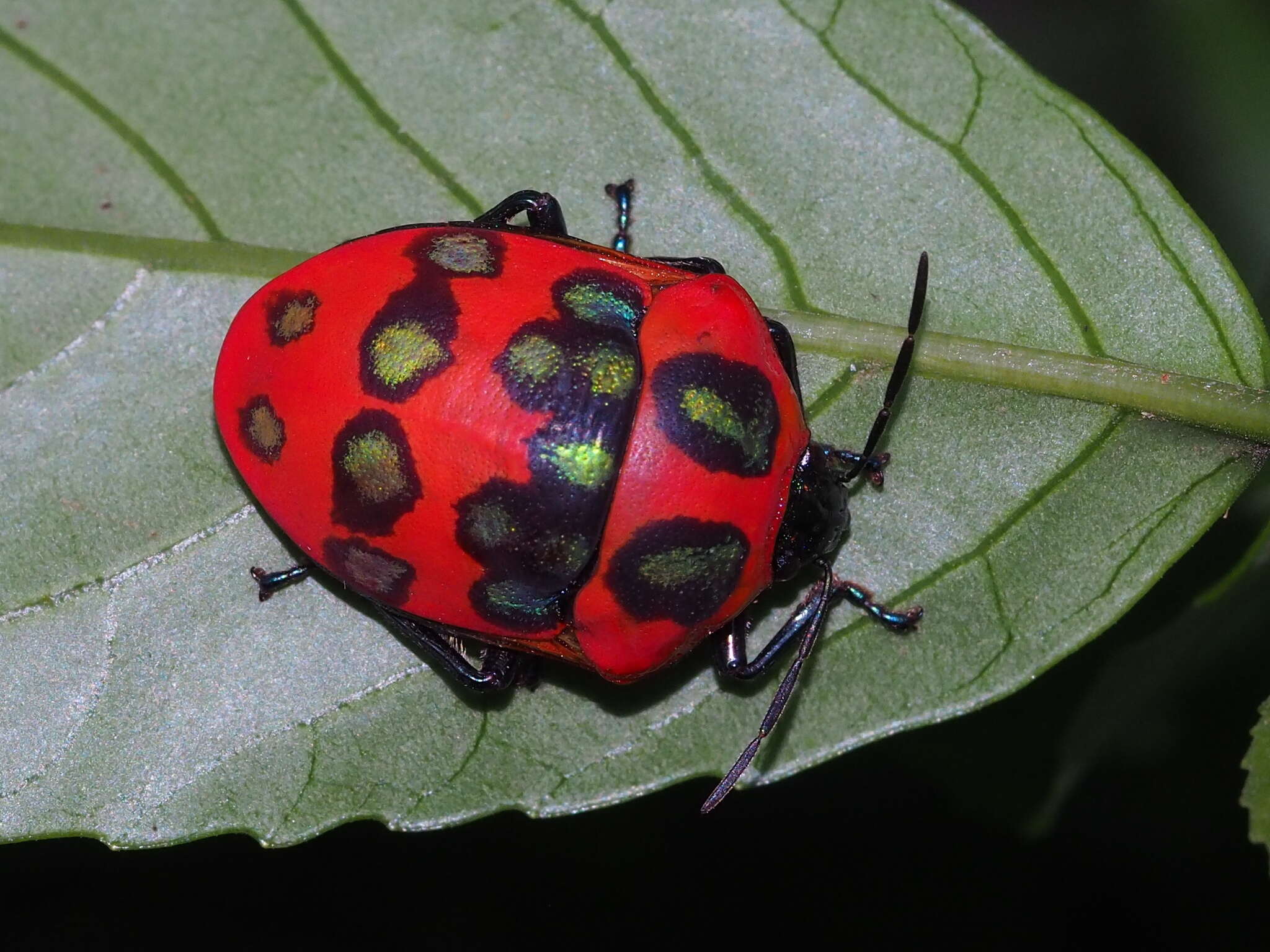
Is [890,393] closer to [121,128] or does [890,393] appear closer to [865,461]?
[865,461]

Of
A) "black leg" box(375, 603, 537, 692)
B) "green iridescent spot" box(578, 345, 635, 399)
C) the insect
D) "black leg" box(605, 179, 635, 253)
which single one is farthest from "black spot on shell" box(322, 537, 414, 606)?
"black leg" box(605, 179, 635, 253)

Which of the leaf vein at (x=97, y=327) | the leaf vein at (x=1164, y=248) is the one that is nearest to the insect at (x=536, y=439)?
the leaf vein at (x=97, y=327)

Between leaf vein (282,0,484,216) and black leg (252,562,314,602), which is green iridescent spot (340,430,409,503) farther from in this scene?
leaf vein (282,0,484,216)

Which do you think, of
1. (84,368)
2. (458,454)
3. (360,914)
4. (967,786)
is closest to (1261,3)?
(967,786)

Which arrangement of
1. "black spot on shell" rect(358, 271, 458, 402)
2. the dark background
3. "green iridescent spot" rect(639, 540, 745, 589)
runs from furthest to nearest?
the dark background < "green iridescent spot" rect(639, 540, 745, 589) < "black spot on shell" rect(358, 271, 458, 402)

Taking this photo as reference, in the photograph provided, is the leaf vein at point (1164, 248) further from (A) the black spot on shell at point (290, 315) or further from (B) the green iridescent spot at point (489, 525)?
(A) the black spot on shell at point (290, 315)

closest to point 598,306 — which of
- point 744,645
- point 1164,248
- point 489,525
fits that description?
point 489,525
